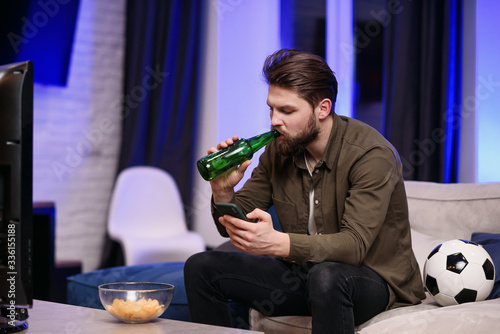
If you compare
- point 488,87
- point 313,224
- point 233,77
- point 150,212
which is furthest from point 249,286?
point 233,77

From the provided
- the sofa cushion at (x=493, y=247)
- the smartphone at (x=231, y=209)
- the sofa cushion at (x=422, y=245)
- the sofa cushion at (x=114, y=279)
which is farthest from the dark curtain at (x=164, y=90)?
the smartphone at (x=231, y=209)

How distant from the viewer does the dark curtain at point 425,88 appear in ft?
8.57

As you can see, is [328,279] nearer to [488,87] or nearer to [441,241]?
[441,241]

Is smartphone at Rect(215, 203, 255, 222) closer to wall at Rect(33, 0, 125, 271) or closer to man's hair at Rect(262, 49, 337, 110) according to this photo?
man's hair at Rect(262, 49, 337, 110)

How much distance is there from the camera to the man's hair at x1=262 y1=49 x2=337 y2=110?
1.79 m

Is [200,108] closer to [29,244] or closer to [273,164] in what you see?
[273,164]

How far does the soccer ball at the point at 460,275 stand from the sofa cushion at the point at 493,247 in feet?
0.30

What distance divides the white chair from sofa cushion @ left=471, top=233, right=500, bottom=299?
183 centimetres

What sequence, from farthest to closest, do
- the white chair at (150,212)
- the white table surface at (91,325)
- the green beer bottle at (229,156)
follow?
the white chair at (150,212), the green beer bottle at (229,156), the white table surface at (91,325)

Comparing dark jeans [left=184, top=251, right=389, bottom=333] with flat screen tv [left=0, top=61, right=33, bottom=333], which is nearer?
flat screen tv [left=0, top=61, right=33, bottom=333]

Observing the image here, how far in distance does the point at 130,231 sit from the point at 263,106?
1.13m

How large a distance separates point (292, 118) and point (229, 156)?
0.23m

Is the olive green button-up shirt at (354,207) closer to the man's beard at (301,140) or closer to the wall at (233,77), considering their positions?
the man's beard at (301,140)

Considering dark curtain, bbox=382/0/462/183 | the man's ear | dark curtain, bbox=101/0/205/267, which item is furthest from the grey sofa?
dark curtain, bbox=101/0/205/267
